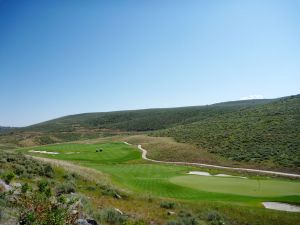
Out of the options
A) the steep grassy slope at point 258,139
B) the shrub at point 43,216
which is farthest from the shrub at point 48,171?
the steep grassy slope at point 258,139

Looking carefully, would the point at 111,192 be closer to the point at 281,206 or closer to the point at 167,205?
the point at 167,205

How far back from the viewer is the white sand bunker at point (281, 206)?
16.5 m

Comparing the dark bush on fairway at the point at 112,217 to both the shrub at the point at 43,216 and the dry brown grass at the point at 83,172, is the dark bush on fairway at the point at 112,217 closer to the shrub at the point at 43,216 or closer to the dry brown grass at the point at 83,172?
the shrub at the point at 43,216

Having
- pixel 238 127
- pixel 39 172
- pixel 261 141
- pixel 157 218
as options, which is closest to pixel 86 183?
pixel 39 172

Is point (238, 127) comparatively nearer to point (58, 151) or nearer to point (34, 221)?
point (58, 151)

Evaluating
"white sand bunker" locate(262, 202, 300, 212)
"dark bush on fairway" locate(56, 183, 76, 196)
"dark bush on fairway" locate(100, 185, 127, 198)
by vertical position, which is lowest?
"white sand bunker" locate(262, 202, 300, 212)

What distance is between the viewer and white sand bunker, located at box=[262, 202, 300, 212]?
16.5 metres

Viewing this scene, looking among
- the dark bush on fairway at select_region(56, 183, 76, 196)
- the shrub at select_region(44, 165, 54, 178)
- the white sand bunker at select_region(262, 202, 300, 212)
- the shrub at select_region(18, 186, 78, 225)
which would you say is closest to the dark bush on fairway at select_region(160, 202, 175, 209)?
the dark bush on fairway at select_region(56, 183, 76, 196)

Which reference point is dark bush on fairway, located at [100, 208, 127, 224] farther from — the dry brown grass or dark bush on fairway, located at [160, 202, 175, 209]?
the dry brown grass

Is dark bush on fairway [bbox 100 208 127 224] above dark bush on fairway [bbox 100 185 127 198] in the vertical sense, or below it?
above

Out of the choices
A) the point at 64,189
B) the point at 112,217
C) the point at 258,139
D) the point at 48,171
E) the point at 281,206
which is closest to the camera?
the point at 112,217

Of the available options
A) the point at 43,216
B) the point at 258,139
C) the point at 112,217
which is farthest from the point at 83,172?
the point at 258,139

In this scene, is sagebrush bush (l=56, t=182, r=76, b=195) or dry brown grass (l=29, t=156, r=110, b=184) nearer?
sagebrush bush (l=56, t=182, r=76, b=195)

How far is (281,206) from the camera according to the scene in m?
17.0
